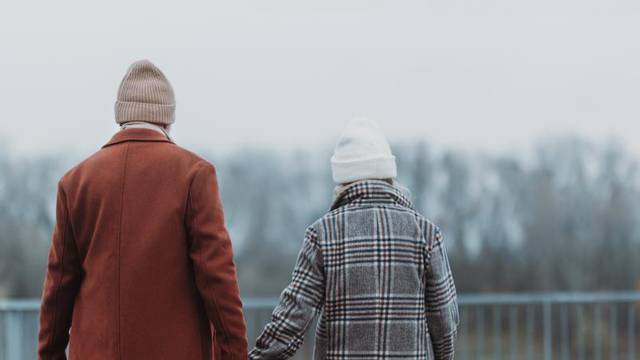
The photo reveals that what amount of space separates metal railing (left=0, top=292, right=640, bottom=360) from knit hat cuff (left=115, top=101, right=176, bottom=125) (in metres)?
2.40

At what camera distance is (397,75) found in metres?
4.78

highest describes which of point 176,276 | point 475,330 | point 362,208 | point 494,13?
point 494,13

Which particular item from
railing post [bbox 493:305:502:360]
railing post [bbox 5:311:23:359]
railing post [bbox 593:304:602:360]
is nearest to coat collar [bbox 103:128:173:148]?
railing post [bbox 5:311:23:359]

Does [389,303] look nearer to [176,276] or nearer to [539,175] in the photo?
[176,276]

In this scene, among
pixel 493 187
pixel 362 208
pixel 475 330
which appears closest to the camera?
pixel 362 208

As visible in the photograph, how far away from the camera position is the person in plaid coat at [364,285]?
220cm

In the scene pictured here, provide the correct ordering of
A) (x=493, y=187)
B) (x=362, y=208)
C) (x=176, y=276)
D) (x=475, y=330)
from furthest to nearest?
(x=493, y=187), (x=475, y=330), (x=362, y=208), (x=176, y=276)

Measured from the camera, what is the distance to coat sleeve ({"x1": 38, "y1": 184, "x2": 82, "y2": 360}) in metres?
2.14

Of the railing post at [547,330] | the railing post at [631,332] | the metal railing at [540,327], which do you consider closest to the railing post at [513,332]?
the metal railing at [540,327]

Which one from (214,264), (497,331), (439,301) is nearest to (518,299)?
(497,331)

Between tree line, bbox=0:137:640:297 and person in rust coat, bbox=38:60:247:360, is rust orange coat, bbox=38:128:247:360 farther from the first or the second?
tree line, bbox=0:137:640:297

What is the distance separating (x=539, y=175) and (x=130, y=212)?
3362mm

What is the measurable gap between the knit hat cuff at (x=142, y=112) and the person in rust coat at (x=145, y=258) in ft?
0.13

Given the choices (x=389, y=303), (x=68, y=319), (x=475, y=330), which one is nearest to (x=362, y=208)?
(x=389, y=303)
